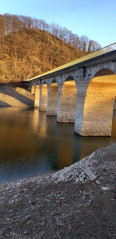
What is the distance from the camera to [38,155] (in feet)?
32.1

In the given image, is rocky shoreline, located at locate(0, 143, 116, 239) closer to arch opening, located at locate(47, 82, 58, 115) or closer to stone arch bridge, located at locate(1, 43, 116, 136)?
stone arch bridge, located at locate(1, 43, 116, 136)

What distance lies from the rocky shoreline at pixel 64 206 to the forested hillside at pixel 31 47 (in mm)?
42529

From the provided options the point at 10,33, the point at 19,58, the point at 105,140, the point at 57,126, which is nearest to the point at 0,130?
the point at 57,126

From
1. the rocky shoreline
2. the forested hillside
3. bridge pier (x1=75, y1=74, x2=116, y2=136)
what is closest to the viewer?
the rocky shoreline

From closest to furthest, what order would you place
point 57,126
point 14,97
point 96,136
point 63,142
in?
point 63,142
point 96,136
point 57,126
point 14,97

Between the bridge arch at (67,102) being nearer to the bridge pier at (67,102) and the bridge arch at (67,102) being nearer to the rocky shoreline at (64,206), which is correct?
the bridge pier at (67,102)

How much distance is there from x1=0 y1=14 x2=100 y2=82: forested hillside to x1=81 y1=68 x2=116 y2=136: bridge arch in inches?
1416

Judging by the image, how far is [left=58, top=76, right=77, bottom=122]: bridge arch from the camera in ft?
61.4

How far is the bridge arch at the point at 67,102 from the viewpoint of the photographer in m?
18.7

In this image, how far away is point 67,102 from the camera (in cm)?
1906

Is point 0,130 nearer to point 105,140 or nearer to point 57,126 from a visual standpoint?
point 57,126

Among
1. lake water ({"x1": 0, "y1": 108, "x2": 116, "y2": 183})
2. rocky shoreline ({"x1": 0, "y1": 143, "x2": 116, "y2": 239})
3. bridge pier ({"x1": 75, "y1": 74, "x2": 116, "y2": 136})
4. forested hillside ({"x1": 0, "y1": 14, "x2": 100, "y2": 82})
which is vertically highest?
forested hillside ({"x1": 0, "y1": 14, "x2": 100, "y2": 82})

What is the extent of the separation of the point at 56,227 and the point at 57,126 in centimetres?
1440

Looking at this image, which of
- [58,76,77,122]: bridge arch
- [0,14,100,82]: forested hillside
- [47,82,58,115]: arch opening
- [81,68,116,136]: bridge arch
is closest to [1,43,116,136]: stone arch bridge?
[81,68,116,136]: bridge arch
